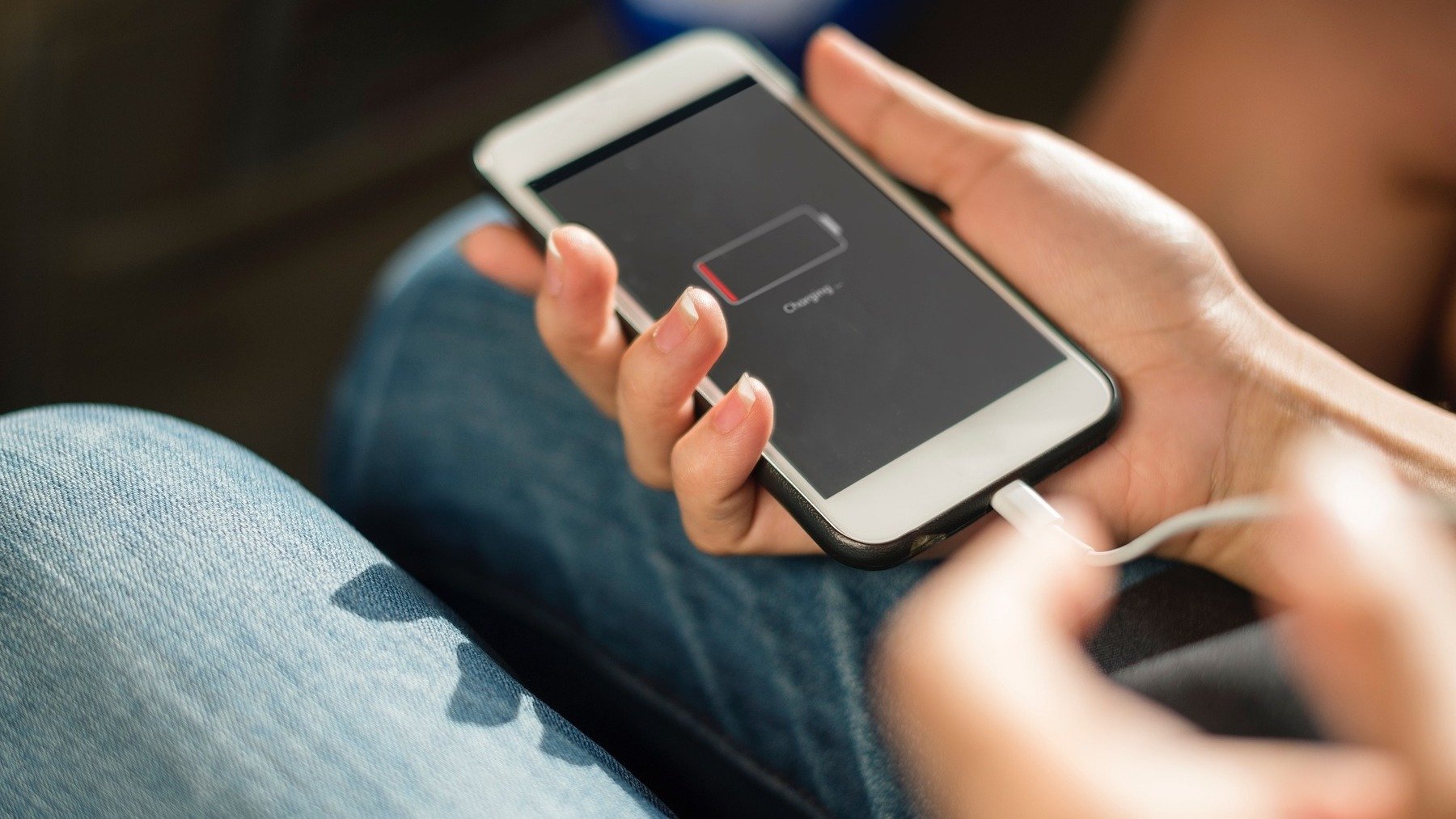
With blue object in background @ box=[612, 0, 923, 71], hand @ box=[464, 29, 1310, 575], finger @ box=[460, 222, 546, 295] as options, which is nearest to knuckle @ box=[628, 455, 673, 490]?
hand @ box=[464, 29, 1310, 575]

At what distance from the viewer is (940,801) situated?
45 cm

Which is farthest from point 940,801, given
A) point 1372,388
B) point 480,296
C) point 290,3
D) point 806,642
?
point 290,3

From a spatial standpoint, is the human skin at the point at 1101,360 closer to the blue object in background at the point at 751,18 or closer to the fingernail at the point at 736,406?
the fingernail at the point at 736,406

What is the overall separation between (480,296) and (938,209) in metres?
0.29

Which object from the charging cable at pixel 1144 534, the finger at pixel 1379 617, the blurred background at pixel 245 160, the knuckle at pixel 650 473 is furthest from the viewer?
the blurred background at pixel 245 160

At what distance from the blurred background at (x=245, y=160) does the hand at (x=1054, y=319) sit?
0.43 m

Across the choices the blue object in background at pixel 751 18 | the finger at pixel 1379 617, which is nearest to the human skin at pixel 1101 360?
the finger at pixel 1379 617

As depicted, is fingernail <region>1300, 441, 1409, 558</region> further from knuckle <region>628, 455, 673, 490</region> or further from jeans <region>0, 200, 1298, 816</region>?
knuckle <region>628, 455, 673, 490</region>

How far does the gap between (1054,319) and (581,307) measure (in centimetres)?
24

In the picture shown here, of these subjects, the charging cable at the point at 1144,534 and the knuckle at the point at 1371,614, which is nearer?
the knuckle at the point at 1371,614

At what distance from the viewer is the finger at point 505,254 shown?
587 millimetres

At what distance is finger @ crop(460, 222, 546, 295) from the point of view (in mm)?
587

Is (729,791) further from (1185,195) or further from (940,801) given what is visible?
(1185,195)

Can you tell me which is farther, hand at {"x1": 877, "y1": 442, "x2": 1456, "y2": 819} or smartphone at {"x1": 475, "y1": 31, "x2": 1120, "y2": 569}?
smartphone at {"x1": 475, "y1": 31, "x2": 1120, "y2": 569}
